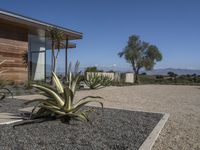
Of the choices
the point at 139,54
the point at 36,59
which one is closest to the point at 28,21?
the point at 36,59

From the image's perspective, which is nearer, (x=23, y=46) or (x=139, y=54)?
(x=23, y=46)

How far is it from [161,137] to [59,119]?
2011 millimetres

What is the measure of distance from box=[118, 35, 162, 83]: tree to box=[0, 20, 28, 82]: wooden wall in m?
22.6

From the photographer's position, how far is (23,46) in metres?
15.2

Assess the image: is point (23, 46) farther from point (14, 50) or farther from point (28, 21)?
point (28, 21)

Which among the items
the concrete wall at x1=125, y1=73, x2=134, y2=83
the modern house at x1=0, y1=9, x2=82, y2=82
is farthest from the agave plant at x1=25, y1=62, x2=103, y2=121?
the concrete wall at x1=125, y1=73, x2=134, y2=83

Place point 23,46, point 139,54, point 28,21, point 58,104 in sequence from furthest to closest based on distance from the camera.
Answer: point 139,54, point 23,46, point 28,21, point 58,104

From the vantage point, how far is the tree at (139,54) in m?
36.1

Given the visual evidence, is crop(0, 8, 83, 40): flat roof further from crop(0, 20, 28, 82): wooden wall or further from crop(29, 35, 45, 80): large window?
crop(29, 35, 45, 80): large window

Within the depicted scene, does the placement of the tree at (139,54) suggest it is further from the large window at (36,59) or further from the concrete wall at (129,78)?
the large window at (36,59)

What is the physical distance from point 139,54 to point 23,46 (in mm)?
23840

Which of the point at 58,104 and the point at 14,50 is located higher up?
the point at 14,50

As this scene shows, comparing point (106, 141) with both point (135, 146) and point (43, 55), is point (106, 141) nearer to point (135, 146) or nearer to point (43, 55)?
point (135, 146)

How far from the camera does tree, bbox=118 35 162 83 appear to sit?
3609cm
